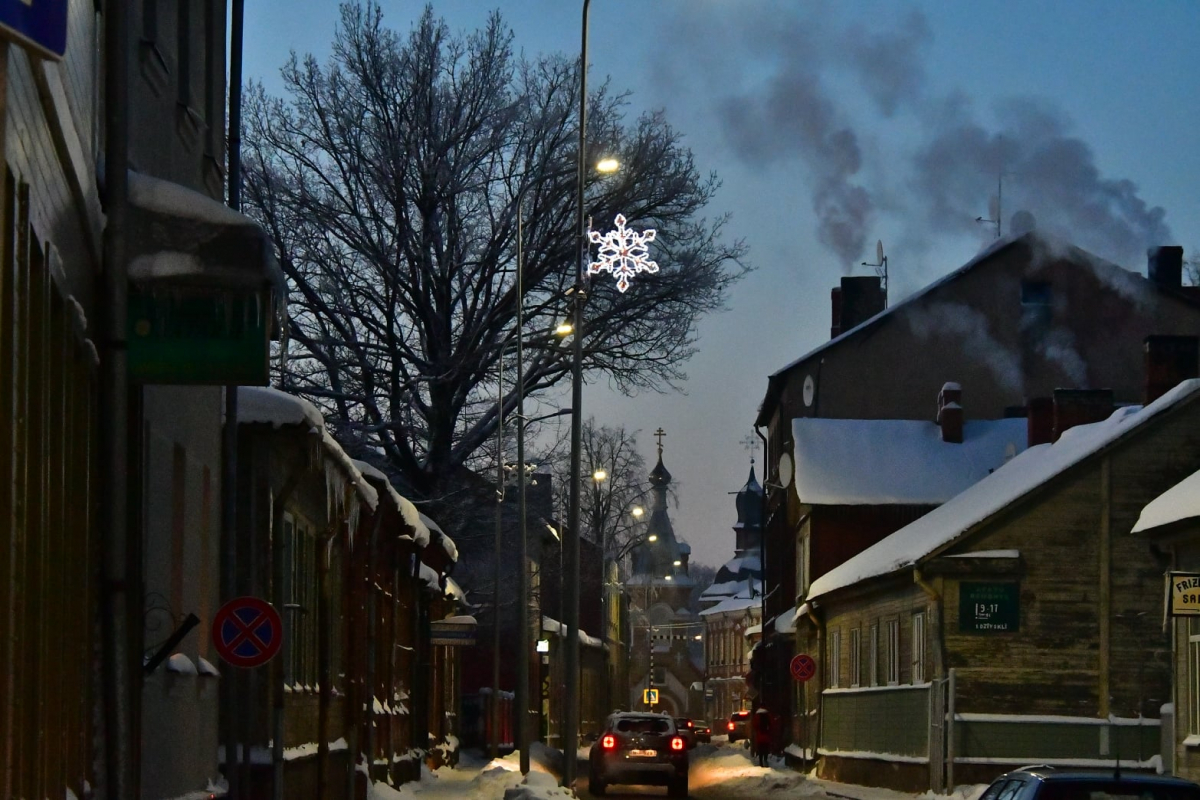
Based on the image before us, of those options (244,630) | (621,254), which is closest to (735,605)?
(621,254)

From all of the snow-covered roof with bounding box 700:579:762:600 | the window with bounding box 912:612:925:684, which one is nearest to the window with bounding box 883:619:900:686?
the window with bounding box 912:612:925:684

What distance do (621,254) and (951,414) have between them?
780 inches

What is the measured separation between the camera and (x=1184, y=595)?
61.6 feet

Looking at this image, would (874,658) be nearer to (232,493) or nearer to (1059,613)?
(1059,613)

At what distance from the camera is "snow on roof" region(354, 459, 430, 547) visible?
24156 mm

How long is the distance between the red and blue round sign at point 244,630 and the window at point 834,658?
27872 millimetres

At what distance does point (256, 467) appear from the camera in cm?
1820

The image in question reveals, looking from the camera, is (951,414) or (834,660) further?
(951,414)

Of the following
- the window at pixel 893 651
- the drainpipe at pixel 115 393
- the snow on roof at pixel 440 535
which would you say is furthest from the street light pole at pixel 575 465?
the drainpipe at pixel 115 393

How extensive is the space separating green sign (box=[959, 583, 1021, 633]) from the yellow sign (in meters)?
11.5

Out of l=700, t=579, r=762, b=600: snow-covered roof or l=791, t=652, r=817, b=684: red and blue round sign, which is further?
l=700, t=579, r=762, b=600: snow-covered roof

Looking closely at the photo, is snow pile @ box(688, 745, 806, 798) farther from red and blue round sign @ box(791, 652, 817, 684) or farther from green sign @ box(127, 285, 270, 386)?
green sign @ box(127, 285, 270, 386)

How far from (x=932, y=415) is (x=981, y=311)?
3031 millimetres

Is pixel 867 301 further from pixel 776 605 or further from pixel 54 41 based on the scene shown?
pixel 54 41
